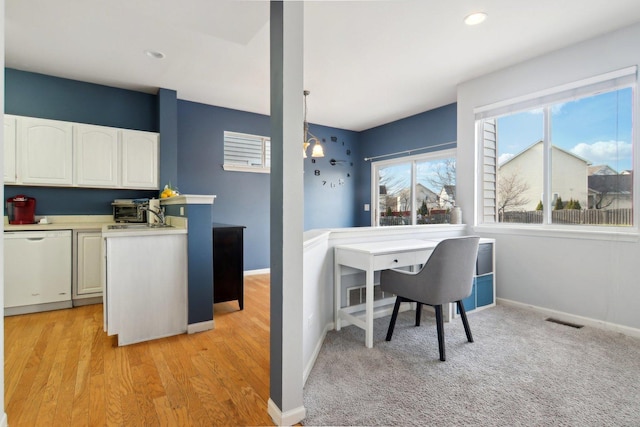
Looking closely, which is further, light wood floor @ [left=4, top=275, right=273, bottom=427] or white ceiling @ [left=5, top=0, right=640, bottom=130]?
white ceiling @ [left=5, top=0, right=640, bottom=130]

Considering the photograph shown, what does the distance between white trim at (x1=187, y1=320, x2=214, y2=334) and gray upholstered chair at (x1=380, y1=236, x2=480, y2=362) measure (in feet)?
5.52

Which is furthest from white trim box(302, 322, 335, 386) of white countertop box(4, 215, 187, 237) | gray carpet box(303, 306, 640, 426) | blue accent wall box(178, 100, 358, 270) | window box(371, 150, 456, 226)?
window box(371, 150, 456, 226)

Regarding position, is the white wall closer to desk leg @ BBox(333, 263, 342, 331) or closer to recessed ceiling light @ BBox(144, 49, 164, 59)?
desk leg @ BBox(333, 263, 342, 331)

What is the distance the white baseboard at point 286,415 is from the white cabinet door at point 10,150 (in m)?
3.75

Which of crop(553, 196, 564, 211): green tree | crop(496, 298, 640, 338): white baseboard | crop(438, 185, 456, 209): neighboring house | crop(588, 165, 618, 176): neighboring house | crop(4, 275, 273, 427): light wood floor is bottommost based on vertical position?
crop(4, 275, 273, 427): light wood floor

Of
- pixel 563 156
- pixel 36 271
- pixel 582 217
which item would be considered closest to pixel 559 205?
pixel 582 217

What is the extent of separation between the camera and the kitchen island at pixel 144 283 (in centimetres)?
245

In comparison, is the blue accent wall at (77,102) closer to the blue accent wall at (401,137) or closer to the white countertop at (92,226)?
the white countertop at (92,226)

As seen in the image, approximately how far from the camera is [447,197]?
494cm

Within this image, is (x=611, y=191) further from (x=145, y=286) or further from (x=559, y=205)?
(x=145, y=286)

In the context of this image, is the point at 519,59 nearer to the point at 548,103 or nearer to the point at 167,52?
the point at 548,103

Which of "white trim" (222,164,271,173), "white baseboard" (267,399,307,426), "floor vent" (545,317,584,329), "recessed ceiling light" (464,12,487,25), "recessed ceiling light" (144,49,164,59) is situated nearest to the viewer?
"white baseboard" (267,399,307,426)

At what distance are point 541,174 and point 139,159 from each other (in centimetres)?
467

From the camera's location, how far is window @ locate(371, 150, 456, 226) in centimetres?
495
